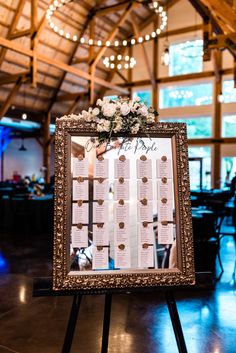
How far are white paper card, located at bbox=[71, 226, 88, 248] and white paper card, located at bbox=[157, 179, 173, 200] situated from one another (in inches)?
16.7

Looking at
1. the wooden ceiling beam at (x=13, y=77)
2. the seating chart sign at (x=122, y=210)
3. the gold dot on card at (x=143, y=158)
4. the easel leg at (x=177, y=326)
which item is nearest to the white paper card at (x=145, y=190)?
the seating chart sign at (x=122, y=210)

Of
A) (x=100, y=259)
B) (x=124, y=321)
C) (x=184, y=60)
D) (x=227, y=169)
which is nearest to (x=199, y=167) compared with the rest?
(x=227, y=169)

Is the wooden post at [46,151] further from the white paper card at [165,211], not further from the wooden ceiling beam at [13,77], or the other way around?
the white paper card at [165,211]

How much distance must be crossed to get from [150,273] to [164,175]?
0.50 metres

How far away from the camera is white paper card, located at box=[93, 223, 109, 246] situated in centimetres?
169

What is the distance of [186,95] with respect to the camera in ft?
43.8

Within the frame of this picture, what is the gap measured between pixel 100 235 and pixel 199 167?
11.8m

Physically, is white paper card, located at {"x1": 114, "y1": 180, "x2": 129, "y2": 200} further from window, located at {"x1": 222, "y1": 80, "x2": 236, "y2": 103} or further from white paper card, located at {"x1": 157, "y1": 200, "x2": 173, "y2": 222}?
window, located at {"x1": 222, "y1": 80, "x2": 236, "y2": 103}

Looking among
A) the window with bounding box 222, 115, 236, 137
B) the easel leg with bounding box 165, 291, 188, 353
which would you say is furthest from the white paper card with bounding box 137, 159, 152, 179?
the window with bounding box 222, 115, 236, 137

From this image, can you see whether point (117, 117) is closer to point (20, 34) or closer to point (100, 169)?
point (100, 169)

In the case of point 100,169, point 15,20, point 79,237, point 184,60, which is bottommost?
point 79,237

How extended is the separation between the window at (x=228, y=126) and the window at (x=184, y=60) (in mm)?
2137

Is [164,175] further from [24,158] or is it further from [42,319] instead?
[24,158]

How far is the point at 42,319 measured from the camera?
117 inches
